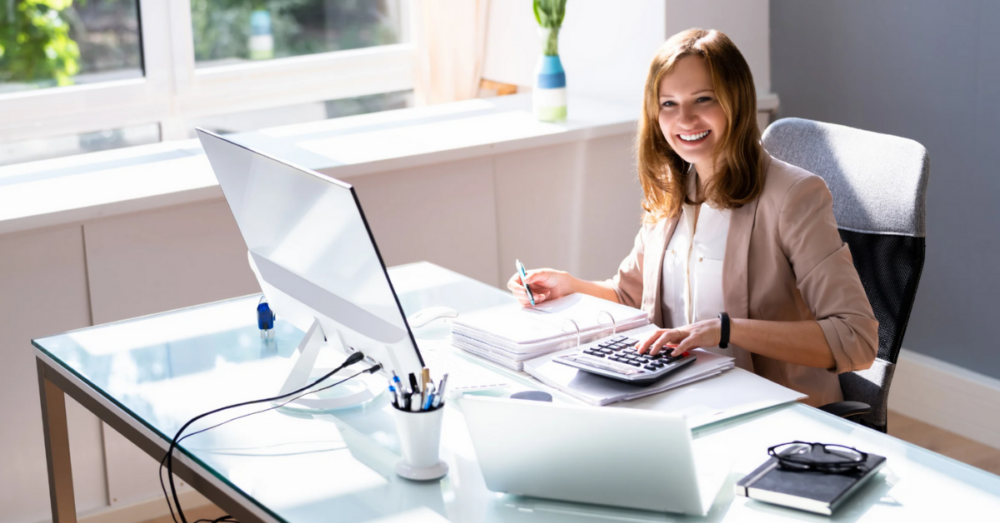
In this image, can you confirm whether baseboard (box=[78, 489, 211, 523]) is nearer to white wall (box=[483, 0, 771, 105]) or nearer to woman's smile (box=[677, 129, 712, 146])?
woman's smile (box=[677, 129, 712, 146])

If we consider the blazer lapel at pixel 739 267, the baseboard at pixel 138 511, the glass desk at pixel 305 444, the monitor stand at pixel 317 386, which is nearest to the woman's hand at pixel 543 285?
the glass desk at pixel 305 444

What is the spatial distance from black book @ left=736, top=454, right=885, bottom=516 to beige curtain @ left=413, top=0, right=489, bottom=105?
8.69ft

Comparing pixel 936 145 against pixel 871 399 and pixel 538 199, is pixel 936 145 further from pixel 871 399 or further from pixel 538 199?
pixel 871 399

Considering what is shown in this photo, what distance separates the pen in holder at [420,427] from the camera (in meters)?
1.21

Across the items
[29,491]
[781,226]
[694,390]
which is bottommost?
[29,491]

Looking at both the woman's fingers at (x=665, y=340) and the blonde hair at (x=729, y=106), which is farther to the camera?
the blonde hair at (x=729, y=106)

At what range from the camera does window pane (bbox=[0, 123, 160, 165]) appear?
10.2 ft

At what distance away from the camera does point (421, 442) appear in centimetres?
122

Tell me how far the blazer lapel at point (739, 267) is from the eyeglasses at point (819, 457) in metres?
0.53

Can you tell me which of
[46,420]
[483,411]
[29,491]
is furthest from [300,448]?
[29,491]

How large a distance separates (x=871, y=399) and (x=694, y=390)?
0.48 m

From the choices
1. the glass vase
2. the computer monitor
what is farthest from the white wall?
the computer monitor

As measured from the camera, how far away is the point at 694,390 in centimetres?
142

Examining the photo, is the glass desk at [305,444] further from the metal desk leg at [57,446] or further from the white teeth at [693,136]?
the white teeth at [693,136]
